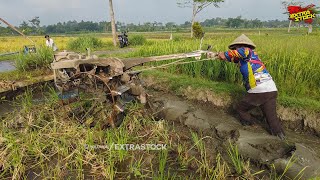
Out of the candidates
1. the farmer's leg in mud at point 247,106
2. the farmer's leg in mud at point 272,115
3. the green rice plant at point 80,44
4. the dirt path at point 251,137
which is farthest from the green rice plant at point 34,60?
the green rice plant at point 80,44

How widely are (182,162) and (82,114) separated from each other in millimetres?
1893

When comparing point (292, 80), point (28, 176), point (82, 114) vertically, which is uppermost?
point (292, 80)

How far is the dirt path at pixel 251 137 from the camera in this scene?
9.97 ft

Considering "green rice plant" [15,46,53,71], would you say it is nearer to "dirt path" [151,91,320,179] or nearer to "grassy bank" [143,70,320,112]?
"grassy bank" [143,70,320,112]

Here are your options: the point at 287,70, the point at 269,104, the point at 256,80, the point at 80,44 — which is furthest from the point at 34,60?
the point at 80,44

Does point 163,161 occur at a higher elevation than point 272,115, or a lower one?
lower

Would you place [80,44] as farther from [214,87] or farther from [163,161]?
[163,161]

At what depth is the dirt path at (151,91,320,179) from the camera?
304 centimetres

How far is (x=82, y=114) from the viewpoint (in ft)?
13.6

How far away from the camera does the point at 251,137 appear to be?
3.70 m

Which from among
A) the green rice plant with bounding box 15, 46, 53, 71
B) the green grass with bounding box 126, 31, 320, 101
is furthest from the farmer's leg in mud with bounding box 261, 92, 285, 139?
the green rice plant with bounding box 15, 46, 53, 71

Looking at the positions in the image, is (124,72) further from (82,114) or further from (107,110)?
(82,114)

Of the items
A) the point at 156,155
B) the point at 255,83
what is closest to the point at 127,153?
the point at 156,155

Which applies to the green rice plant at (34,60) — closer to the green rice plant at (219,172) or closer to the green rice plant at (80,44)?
the green rice plant at (219,172)
